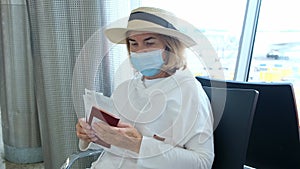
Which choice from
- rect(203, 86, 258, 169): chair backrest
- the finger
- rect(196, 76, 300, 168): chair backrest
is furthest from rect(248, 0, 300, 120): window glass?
the finger

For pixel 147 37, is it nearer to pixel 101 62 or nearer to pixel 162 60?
pixel 162 60

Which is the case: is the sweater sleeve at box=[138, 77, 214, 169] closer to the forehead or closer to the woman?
the woman

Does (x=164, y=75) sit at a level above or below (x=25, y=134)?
above

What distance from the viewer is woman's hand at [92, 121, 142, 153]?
1.08 meters

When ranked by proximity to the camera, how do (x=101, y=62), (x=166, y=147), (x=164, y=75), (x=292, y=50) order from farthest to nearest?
(x=292, y=50) < (x=101, y=62) < (x=164, y=75) < (x=166, y=147)

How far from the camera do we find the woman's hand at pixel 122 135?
1.08 meters

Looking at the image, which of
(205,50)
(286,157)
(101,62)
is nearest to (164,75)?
(205,50)

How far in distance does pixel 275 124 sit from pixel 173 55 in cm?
58

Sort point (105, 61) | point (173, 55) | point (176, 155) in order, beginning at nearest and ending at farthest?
point (176, 155) < point (173, 55) < point (105, 61)

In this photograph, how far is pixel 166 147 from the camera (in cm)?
106

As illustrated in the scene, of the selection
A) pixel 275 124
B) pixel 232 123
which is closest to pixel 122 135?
pixel 232 123

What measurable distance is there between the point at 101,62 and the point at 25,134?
1.37 m

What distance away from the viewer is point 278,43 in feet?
7.38

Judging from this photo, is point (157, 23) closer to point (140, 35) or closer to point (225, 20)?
point (140, 35)
